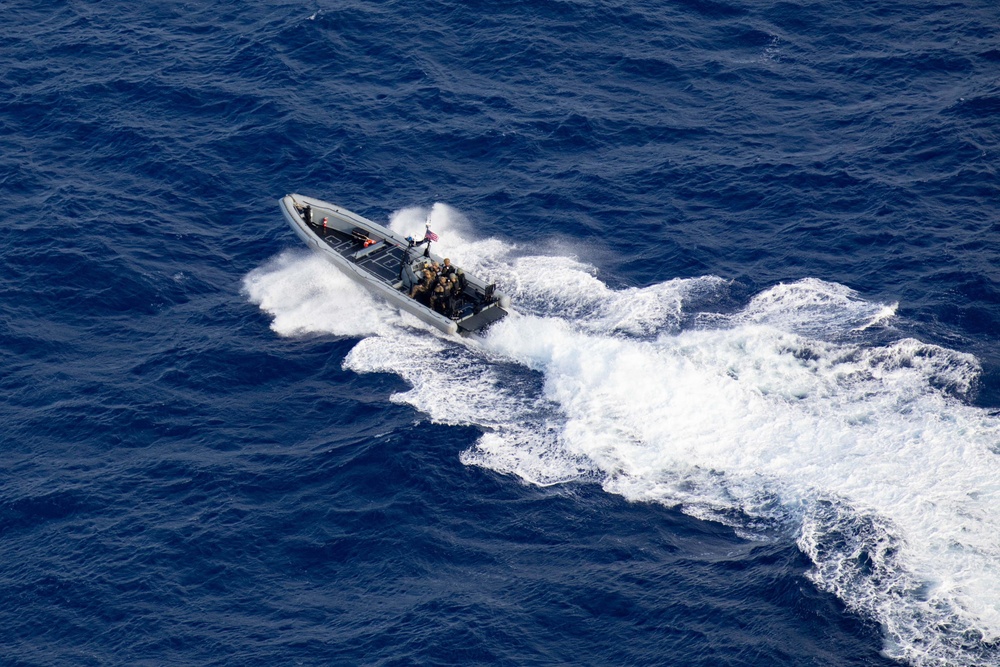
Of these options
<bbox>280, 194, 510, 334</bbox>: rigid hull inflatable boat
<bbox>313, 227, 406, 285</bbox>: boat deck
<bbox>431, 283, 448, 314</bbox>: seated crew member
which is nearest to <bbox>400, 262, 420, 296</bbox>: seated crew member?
<bbox>280, 194, 510, 334</bbox>: rigid hull inflatable boat

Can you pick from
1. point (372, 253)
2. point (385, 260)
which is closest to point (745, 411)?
point (385, 260)

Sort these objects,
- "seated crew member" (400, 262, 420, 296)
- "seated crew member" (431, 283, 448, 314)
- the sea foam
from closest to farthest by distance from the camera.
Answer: the sea foam → "seated crew member" (431, 283, 448, 314) → "seated crew member" (400, 262, 420, 296)

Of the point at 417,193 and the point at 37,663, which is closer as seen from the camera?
the point at 37,663

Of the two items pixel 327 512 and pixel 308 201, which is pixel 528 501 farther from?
pixel 308 201

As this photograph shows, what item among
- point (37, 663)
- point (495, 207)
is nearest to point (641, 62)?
point (495, 207)

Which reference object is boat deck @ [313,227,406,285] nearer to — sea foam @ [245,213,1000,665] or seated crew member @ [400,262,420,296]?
seated crew member @ [400,262,420,296]

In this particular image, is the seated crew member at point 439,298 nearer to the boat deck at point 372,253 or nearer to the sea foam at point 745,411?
the sea foam at point 745,411

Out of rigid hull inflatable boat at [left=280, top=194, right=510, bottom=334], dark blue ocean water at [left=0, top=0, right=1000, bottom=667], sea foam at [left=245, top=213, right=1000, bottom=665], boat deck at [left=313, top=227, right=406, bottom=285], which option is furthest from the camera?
boat deck at [left=313, top=227, right=406, bottom=285]
